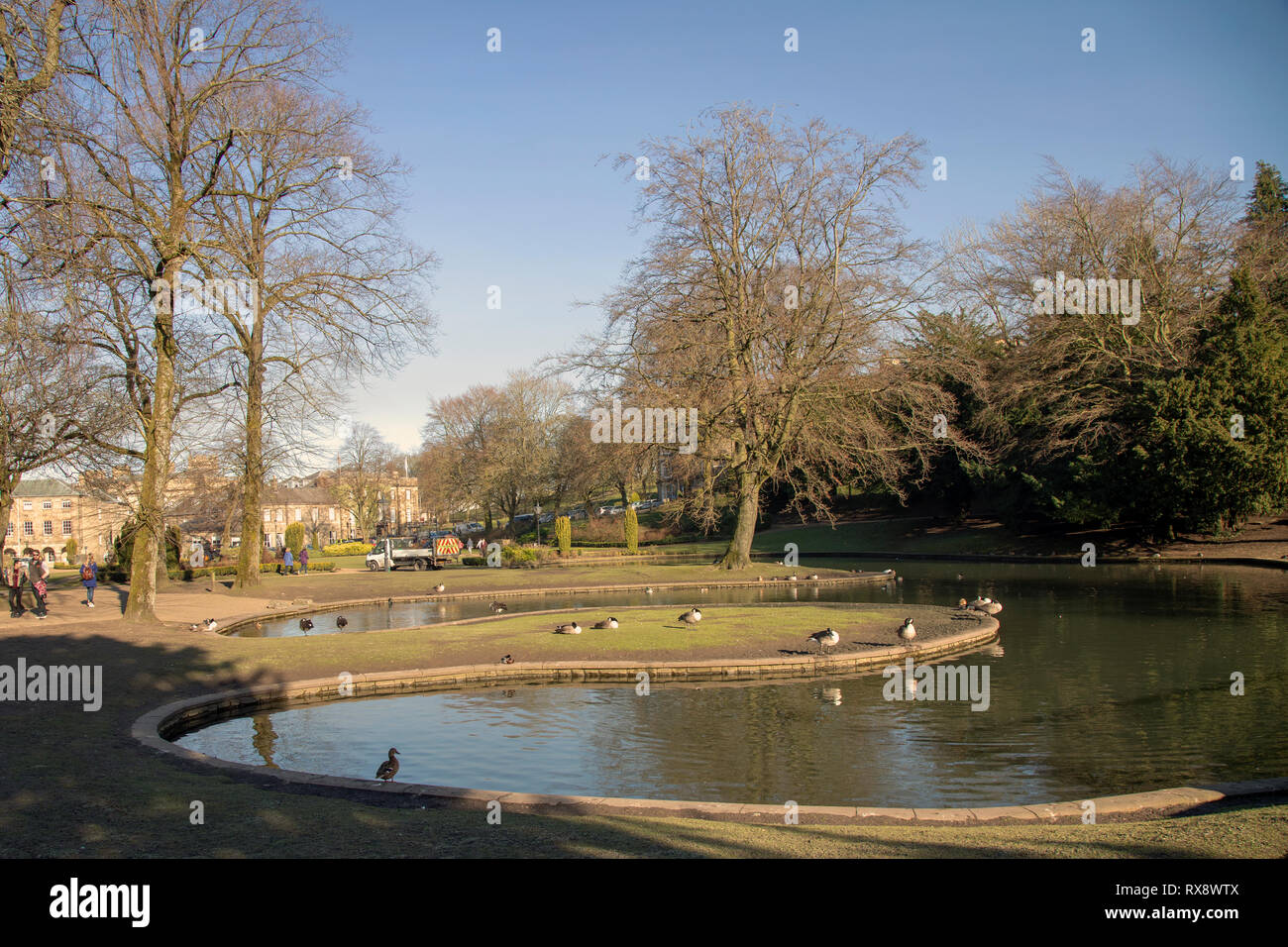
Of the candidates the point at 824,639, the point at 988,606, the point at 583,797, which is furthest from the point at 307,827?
the point at 988,606

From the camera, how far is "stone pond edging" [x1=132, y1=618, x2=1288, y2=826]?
784 cm

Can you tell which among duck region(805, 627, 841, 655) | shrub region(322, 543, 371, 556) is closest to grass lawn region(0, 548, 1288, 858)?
duck region(805, 627, 841, 655)

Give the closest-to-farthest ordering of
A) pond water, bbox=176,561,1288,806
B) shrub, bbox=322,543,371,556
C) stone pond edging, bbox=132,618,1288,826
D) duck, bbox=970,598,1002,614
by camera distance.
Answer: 1. stone pond edging, bbox=132,618,1288,826
2. pond water, bbox=176,561,1288,806
3. duck, bbox=970,598,1002,614
4. shrub, bbox=322,543,371,556

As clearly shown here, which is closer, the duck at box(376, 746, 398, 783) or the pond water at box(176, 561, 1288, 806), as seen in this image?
the duck at box(376, 746, 398, 783)

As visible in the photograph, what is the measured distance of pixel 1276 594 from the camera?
81.1 ft

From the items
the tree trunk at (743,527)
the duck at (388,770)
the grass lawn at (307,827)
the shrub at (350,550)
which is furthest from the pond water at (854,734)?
the shrub at (350,550)

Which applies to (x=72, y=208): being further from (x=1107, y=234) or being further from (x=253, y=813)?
(x=1107, y=234)

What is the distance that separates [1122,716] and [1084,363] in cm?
3323

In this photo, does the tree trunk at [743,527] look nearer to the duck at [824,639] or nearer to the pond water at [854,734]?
the pond water at [854,734]

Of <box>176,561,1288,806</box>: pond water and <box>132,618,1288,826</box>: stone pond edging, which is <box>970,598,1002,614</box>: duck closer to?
<box>176,561,1288,806</box>: pond water

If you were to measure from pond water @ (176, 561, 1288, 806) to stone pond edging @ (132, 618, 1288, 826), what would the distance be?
50cm

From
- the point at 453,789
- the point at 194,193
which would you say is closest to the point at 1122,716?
the point at 453,789

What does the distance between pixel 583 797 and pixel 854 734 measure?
513 cm

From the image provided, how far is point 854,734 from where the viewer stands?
11.8 meters
